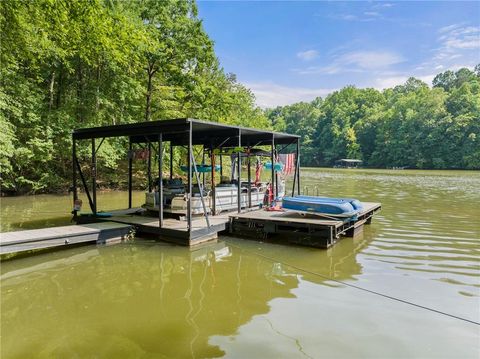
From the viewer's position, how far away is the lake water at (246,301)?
439 centimetres

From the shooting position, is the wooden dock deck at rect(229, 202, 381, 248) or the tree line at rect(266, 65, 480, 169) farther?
the tree line at rect(266, 65, 480, 169)

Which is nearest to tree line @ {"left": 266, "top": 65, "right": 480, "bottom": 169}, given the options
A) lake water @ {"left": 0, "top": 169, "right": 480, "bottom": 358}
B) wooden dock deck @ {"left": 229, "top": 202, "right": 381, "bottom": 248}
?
wooden dock deck @ {"left": 229, "top": 202, "right": 381, "bottom": 248}

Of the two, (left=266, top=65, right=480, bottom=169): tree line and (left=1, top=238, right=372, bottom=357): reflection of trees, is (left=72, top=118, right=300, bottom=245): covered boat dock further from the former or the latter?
(left=266, top=65, right=480, bottom=169): tree line

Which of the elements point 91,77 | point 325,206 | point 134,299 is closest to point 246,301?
point 134,299

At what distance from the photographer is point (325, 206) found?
33.1 feet

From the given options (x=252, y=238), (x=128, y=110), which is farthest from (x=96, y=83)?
(x=252, y=238)

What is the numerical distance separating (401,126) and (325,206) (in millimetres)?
74930

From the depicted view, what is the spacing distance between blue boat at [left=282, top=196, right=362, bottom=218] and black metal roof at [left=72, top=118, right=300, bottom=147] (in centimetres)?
288

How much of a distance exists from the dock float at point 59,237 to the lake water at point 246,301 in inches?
11.8

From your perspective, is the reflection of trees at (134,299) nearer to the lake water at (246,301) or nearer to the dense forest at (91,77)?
the lake water at (246,301)

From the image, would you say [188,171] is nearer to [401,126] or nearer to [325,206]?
[325,206]

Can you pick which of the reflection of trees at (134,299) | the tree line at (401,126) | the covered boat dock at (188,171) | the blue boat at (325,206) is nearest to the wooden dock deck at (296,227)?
the blue boat at (325,206)

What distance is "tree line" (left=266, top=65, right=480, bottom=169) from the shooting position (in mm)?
65438

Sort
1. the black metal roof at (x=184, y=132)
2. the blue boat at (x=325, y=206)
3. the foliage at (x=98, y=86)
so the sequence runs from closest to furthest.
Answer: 1. the black metal roof at (x=184, y=132)
2. the blue boat at (x=325, y=206)
3. the foliage at (x=98, y=86)
